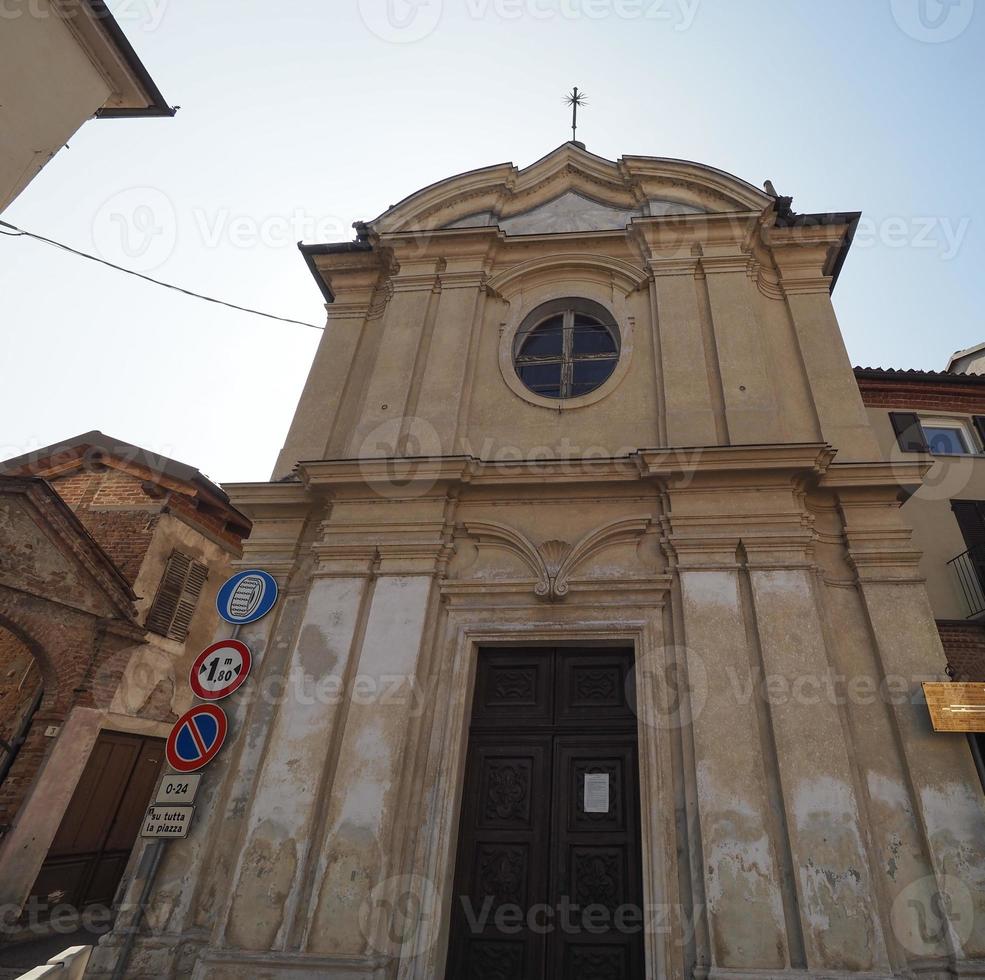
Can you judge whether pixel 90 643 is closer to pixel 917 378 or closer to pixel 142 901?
pixel 142 901

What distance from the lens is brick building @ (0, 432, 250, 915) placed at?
8930mm

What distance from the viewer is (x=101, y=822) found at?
9984 mm

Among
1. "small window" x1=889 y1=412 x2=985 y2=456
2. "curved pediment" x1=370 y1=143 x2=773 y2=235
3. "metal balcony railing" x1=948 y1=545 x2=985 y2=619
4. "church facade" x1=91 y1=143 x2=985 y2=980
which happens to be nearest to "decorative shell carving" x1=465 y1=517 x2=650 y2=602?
"church facade" x1=91 y1=143 x2=985 y2=980

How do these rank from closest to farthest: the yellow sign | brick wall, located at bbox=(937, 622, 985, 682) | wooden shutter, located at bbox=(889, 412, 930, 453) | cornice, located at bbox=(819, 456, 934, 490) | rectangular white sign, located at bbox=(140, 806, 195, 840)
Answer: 1. the yellow sign
2. rectangular white sign, located at bbox=(140, 806, 195, 840)
3. cornice, located at bbox=(819, 456, 934, 490)
4. brick wall, located at bbox=(937, 622, 985, 682)
5. wooden shutter, located at bbox=(889, 412, 930, 453)

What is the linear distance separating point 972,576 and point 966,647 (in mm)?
1174

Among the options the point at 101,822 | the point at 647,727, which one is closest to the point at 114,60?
the point at 647,727

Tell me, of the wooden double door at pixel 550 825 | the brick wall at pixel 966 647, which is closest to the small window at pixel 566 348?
the wooden double door at pixel 550 825

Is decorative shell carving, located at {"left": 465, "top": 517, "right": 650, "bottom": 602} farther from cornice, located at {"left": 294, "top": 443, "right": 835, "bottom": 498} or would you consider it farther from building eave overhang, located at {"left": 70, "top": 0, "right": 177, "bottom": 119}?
building eave overhang, located at {"left": 70, "top": 0, "right": 177, "bottom": 119}

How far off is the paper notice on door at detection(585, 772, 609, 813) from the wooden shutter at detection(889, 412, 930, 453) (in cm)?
777

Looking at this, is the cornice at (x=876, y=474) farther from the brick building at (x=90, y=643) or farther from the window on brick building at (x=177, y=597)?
the window on brick building at (x=177, y=597)

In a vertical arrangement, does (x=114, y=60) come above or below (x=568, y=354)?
above

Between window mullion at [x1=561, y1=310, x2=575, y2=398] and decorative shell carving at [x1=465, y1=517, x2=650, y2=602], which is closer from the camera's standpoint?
decorative shell carving at [x1=465, y1=517, x2=650, y2=602]

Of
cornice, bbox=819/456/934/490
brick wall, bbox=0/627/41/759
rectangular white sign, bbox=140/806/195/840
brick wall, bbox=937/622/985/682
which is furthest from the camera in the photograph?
brick wall, bbox=0/627/41/759

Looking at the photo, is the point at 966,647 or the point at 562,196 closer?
the point at 966,647
